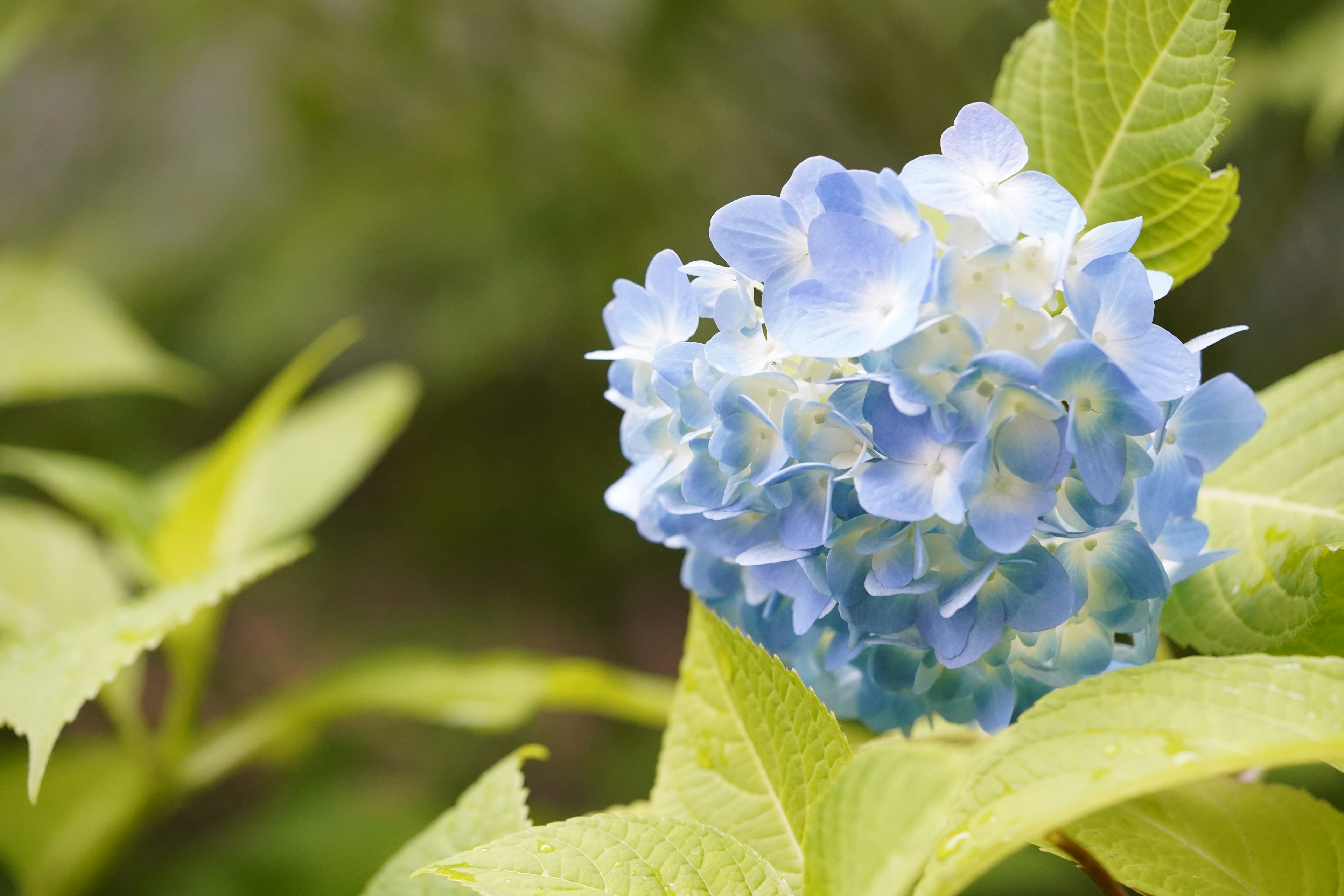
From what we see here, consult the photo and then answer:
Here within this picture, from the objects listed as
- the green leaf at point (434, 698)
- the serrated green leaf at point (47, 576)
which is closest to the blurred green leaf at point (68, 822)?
the green leaf at point (434, 698)

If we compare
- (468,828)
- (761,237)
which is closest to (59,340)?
(468,828)

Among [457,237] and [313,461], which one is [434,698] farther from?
[457,237]

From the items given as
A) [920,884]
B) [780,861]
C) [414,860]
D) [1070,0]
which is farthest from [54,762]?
[1070,0]

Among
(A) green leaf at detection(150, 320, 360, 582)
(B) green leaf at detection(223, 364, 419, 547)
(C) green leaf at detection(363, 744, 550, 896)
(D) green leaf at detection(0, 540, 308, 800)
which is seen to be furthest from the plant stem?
(B) green leaf at detection(223, 364, 419, 547)

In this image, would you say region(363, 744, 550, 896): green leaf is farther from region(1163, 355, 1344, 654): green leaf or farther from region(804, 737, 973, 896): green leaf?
region(1163, 355, 1344, 654): green leaf

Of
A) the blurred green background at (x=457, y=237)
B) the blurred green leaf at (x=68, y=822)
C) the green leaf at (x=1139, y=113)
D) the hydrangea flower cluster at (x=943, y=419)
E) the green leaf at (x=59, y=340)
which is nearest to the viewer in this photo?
the hydrangea flower cluster at (x=943, y=419)

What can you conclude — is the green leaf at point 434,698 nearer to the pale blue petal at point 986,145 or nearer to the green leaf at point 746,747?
the green leaf at point 746,747

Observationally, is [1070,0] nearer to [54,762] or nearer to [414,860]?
[414,860]
